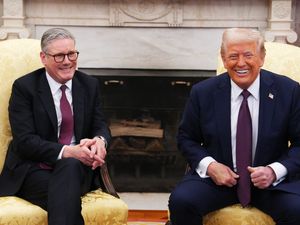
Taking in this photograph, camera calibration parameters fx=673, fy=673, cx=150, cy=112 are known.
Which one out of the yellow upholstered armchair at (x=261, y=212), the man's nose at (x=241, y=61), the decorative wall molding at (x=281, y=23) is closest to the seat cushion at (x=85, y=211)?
the yellow upholstered armchair at (x=261, y=212)

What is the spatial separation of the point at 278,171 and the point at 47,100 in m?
1.03

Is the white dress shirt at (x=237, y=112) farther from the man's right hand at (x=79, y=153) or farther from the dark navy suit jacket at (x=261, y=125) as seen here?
the man's right hand at (x=79, y=153)

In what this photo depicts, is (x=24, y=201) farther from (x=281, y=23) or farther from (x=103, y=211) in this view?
(x=281, y=23)

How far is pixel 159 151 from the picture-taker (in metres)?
4.76

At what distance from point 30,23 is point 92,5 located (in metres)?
0.44

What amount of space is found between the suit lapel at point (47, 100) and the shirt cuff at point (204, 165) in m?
0.65

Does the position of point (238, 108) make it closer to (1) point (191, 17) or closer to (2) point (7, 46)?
(2) point (7, 46)

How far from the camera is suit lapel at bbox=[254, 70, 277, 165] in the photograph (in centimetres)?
→ 274

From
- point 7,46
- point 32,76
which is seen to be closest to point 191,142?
point 32,76

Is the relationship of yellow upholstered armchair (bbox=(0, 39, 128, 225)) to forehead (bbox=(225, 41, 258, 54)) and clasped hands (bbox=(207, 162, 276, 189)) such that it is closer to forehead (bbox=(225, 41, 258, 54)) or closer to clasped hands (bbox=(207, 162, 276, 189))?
clasped hands (bbox=(207, 162, 276, 189))

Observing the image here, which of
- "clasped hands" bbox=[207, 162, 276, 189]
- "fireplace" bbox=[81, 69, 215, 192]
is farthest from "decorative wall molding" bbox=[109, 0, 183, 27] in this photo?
"clasped hands" bbox=[207, 162, 276, 189]

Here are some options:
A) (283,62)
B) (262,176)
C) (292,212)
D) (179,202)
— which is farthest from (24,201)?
(283,62)

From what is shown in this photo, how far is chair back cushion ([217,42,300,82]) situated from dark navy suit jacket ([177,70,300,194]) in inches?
11.8

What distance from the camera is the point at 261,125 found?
2746 millimetres
